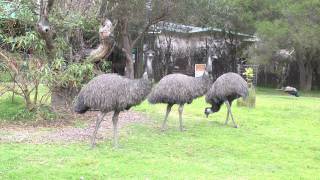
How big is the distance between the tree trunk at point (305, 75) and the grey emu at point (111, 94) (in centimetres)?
2006

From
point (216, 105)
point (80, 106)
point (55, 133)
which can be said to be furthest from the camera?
point (216, 105)

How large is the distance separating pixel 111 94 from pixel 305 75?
70.0ft

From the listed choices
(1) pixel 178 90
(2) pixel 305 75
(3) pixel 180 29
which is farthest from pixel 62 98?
(2) pixel 305 75

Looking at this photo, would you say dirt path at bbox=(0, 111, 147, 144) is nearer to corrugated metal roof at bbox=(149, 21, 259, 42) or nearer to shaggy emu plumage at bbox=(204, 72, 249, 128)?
shaggy emu plumage at bbox=(204, 72, 249, 128)

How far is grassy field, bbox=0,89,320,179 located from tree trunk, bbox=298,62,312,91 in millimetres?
15691

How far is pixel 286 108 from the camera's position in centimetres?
1656

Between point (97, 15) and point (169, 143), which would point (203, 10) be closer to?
point (97, 15)

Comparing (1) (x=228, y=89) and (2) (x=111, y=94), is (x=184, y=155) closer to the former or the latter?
(2) (x=111, y=94)

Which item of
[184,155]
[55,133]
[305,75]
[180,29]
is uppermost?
[180,29]

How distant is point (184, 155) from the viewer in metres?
8.85

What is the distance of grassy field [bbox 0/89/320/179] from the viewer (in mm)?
7527

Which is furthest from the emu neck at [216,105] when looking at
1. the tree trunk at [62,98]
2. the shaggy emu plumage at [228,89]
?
the tree trunk at [62,98]

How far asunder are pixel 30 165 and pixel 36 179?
782 mm

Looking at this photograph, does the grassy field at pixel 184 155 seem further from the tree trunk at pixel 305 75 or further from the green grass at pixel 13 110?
the tree trunk at pixel 305 75
